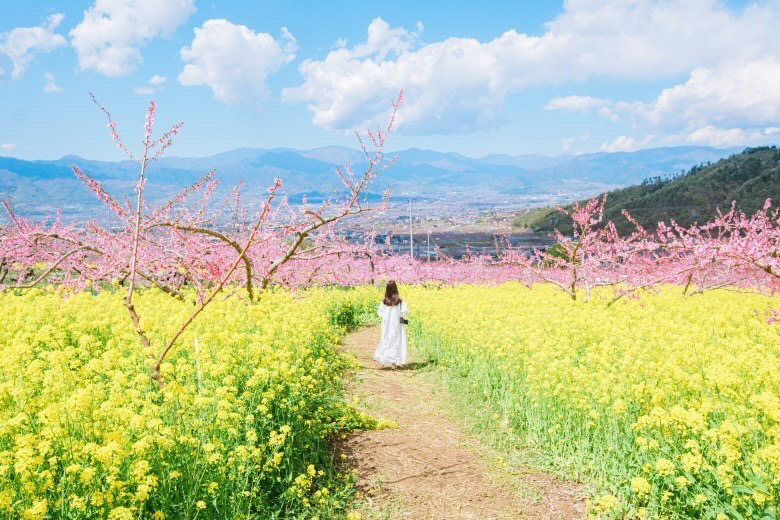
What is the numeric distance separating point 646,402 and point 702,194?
79.3 meters

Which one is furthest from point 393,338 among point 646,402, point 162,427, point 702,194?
point 702,194

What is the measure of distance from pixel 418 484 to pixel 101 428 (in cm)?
365

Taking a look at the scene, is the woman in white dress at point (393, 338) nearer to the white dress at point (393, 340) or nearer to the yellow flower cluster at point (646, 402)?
the white dress at point (393, 340)

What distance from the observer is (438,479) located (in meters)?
6.33

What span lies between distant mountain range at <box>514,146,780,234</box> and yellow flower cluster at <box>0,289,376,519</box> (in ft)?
210

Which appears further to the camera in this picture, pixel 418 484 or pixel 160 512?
pixel 418 484

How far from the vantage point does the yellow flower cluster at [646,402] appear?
14.3ft

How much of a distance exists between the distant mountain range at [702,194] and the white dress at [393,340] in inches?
2274

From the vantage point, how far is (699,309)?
1251cm

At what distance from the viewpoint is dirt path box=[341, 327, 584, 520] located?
555cm

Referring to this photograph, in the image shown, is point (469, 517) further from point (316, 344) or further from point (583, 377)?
point (316, 344)

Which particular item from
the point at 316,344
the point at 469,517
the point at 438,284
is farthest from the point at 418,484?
the point at 438,284

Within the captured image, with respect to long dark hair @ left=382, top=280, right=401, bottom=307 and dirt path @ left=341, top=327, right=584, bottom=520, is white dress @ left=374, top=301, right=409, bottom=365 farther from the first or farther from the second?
dirt path @ left=341, top=327, right=584, bottom=520

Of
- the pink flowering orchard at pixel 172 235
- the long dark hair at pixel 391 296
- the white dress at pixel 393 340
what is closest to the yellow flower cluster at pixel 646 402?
the white dress at pixel 393 340
